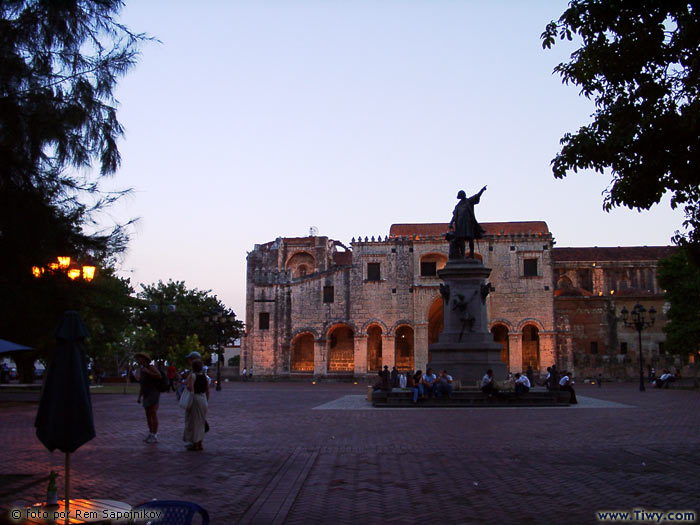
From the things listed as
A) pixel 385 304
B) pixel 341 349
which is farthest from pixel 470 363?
pixel 341 349

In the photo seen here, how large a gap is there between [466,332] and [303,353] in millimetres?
36196

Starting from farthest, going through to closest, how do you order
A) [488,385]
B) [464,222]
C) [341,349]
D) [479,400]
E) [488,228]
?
[488,228] < [341,349] < [464,222] < [479,400] < [488,385]

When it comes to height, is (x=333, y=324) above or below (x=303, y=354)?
above

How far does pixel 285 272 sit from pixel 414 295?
37.2ft

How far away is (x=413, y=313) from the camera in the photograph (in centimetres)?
5288

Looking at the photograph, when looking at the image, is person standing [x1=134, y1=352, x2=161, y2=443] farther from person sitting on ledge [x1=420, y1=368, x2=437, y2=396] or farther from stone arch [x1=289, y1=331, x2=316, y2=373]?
stone arch [x1=289, y1=331, x2=316, y2=373]

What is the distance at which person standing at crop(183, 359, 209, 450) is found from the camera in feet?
35.5

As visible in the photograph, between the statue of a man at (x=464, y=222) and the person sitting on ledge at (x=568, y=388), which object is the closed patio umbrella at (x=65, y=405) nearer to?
the person sitting on ledge at (x=568, y=388)

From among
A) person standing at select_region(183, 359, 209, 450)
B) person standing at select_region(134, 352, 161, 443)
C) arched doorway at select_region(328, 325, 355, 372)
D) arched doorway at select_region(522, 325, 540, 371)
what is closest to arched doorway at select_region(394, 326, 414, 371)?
arched doorway at select_region(328, 325, 355, 372)

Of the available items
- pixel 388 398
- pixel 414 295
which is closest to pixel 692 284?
pixel 414 295

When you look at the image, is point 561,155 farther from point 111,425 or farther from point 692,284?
point 692,284

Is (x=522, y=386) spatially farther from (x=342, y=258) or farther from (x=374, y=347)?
(x=342, y=258)

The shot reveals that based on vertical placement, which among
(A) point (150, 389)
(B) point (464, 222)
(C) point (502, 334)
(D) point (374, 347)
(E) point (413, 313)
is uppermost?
(B) point (464, 222)

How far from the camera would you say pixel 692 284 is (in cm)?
3862
